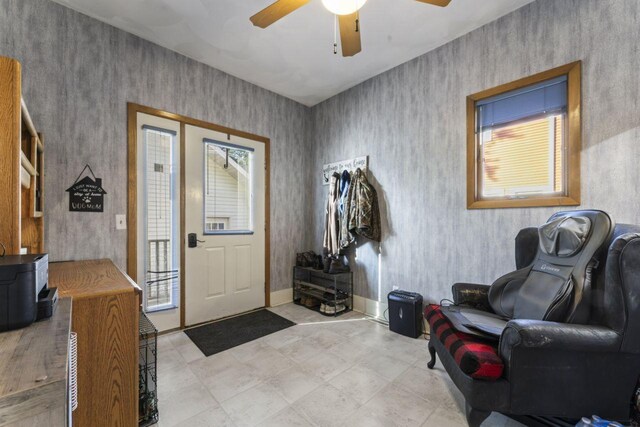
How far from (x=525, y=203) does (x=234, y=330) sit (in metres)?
2.91

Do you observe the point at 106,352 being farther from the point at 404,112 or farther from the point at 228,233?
the point at 404,112

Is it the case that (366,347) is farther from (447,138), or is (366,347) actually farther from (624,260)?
(447,138)

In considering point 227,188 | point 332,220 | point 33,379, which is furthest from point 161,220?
point 33,379

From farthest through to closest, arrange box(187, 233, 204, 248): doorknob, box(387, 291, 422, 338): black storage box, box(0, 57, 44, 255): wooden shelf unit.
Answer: box(187, 233, 204, 248): doorknob < box(387, 291, 422, 338): black storage box < box(0, 57, 44, 255): wooden shelf unit

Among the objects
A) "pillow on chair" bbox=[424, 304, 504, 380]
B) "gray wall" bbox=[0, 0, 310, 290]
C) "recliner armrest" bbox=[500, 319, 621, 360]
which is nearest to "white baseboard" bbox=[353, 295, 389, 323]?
"pillow on chair" bbox=[424, 304, 504, 380]

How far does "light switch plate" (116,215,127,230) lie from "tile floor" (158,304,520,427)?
1.13m

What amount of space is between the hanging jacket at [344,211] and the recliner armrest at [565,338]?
2.04 m

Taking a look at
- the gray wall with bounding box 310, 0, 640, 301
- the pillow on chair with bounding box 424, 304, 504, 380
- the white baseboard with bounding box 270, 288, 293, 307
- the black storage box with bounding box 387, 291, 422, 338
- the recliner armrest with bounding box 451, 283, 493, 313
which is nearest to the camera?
the pillow on chair with bounding box 424, 304, 504, 380

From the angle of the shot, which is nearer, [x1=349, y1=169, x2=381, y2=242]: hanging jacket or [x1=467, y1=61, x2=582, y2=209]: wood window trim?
[x1=467, y1=61, x2=582, y2=209]: wood window trim

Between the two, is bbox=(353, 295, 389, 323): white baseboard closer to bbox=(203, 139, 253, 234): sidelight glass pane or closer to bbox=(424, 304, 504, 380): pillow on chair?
bbox=(424, 304, 504, 380): pillow on chair

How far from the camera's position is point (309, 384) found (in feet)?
6.20

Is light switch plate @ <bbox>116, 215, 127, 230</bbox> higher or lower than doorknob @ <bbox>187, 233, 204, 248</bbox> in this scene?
higher

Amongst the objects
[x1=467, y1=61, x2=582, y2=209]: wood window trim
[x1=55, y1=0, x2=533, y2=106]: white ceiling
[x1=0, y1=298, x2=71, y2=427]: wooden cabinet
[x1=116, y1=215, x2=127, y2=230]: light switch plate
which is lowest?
[x1=0, y1=298, x2=71, y2=427]: wooden cabinet

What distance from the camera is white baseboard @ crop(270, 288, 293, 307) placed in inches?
140
